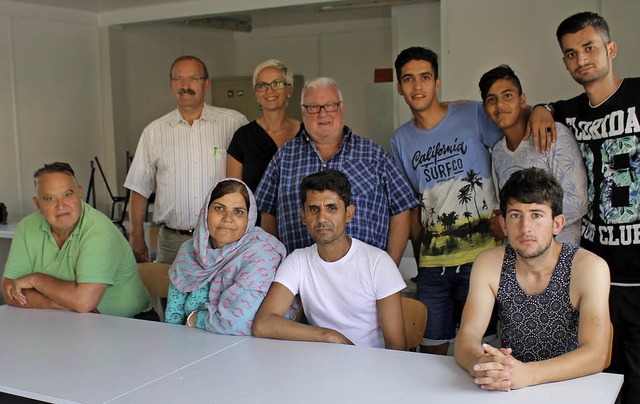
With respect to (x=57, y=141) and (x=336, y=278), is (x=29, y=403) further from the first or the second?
(x=57, y=141)

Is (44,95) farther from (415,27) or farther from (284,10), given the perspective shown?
(415,27)

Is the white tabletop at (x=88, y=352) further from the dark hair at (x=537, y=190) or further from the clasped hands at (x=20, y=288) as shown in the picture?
the dark hair at (x=537, y=190)

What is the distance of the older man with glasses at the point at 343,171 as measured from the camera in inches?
114

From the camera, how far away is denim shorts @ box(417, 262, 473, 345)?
2.88 meters

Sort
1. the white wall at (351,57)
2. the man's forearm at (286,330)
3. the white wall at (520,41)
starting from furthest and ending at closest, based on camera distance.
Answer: the white wall at (351,57) → the white wall at (520,41) → the man's forearm at (286,330)

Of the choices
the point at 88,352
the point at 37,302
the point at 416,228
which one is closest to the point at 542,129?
the point at 416,228

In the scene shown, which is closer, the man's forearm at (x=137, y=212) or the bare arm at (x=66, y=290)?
the bare arm at (x=66, y=290)

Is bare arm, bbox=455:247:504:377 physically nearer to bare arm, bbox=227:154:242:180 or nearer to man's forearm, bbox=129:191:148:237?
bare arm, bbox=227:154:242:180

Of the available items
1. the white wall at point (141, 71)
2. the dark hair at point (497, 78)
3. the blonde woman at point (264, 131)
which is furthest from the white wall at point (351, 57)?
the dark hair at point (497, 78)

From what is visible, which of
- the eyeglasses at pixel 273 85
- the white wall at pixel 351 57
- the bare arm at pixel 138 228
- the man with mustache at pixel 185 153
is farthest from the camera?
the white wall at pixel 351 57

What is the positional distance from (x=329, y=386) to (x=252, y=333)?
64cm

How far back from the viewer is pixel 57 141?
24.0ft

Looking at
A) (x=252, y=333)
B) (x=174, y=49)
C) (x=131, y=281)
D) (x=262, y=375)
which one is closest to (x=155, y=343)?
(x=252, y=333)

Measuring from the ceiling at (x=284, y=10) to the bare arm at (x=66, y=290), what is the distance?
14.8 feet
